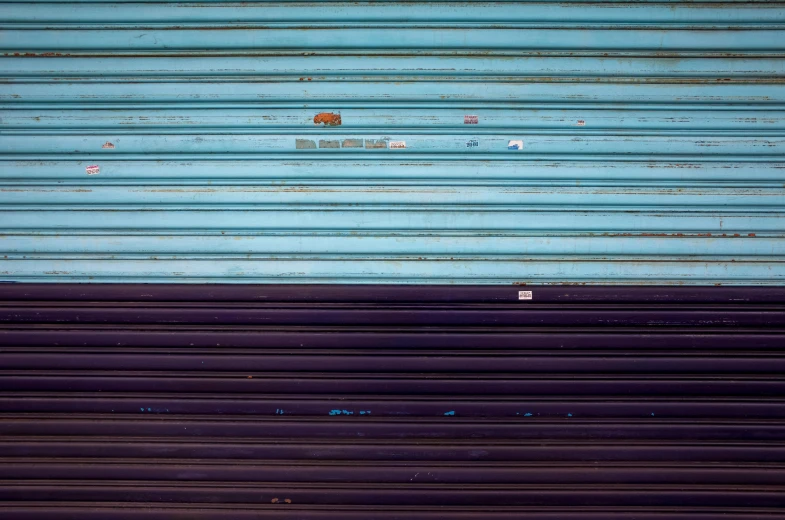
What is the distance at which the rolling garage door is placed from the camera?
2305 millimetres

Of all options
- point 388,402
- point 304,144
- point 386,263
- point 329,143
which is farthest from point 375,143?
point 388,402

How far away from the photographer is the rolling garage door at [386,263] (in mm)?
2305

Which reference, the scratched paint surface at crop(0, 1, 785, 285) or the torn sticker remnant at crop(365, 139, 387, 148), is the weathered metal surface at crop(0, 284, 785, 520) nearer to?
the scratched paint surface at crop(0, 1, 785, 285)

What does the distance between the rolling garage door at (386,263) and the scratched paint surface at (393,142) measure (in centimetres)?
1

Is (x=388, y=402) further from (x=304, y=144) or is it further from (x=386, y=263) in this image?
(x=304, y=144)

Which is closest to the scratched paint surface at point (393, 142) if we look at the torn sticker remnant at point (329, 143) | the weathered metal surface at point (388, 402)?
the torn sticker remnant at point (329, 143)

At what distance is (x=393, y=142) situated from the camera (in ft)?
7.70

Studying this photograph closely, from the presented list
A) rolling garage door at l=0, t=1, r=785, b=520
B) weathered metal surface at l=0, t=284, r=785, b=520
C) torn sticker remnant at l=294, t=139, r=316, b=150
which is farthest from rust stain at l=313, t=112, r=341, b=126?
weathered metal surface at l=0, t=284, r=785, b=520

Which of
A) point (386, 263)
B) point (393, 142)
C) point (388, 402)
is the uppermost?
point (393, 142)

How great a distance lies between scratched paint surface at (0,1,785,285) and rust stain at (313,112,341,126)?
0.02m

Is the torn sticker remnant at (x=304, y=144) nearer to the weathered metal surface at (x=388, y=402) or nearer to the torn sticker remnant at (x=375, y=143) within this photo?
the torn sticker remnant at (x=375, y=143)

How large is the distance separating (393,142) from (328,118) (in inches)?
15.8

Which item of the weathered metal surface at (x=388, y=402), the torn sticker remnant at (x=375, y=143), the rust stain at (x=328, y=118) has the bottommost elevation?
the weathered metal surface at (x=388, y=402)

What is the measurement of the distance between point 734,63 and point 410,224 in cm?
206
